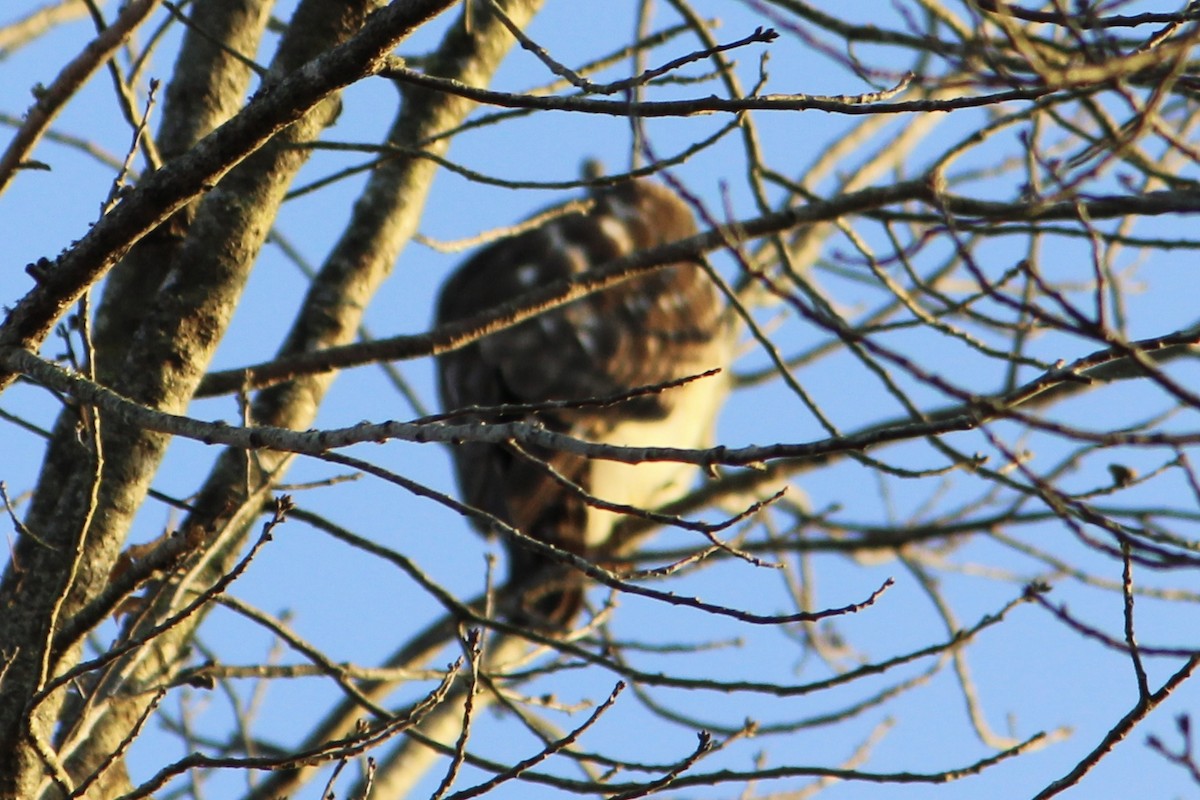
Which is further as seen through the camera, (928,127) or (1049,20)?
(928,127)

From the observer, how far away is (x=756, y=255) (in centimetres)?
586

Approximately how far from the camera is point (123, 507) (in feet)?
8.05

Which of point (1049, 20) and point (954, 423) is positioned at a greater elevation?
point (1049, 20)

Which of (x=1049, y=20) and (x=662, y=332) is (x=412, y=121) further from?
Answer: (x=662, y=332)

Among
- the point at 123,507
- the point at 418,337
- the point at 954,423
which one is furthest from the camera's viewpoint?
the point at 418,337

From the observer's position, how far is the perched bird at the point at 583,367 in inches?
222

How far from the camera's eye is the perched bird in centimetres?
563

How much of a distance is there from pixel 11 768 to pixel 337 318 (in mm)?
1596

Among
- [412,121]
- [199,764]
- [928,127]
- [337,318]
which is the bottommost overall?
[199,764]

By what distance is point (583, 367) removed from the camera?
6.17 meters

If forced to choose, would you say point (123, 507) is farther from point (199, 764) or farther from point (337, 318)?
point (337, 318)

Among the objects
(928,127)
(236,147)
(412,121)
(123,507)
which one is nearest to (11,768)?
(123,507)

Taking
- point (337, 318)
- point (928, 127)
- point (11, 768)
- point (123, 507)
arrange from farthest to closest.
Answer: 1. point (928, 127)
2. point (337, 318)
3. point (123, 507)
4. point (11, 768)

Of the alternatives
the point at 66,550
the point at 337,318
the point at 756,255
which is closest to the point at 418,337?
the point at 337,318
